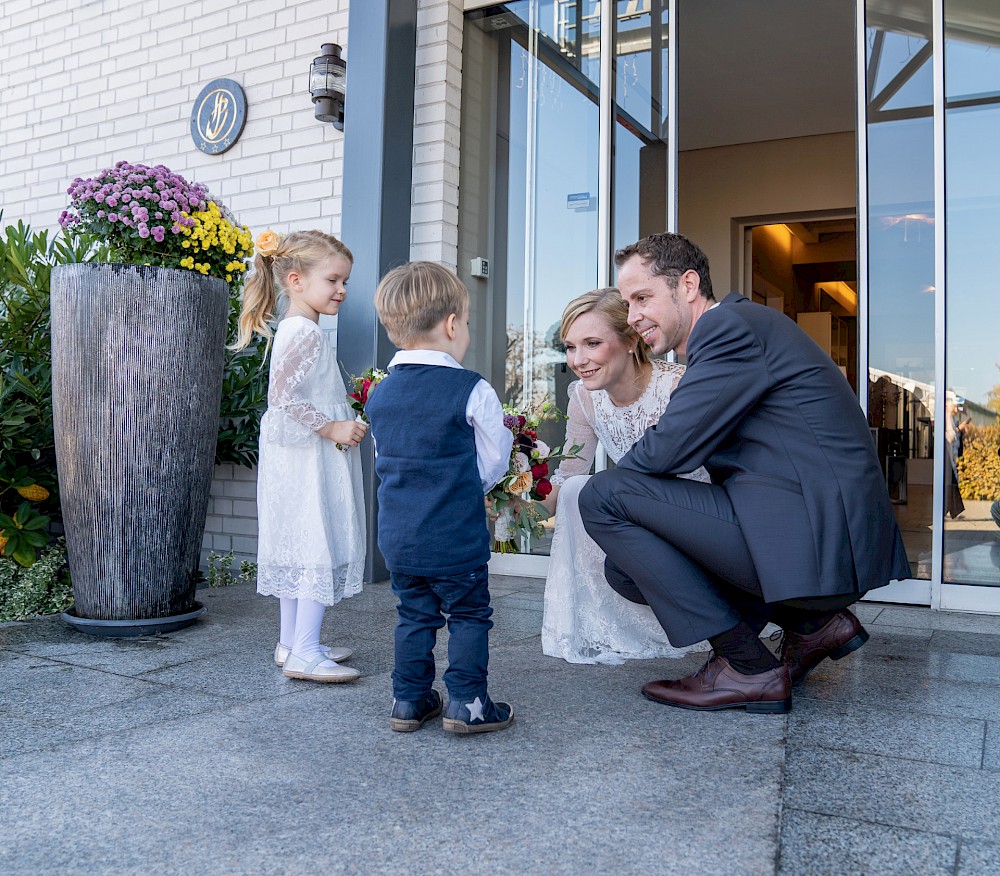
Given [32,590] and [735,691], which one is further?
[32,590]

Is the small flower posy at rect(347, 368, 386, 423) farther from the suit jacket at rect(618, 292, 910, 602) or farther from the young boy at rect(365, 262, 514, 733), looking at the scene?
the suit jacket at rect(618, 292, 910, 602)

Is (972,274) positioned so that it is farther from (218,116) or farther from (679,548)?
(218,116)

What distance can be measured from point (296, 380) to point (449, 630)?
969mm

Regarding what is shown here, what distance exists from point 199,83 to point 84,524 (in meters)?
3.25

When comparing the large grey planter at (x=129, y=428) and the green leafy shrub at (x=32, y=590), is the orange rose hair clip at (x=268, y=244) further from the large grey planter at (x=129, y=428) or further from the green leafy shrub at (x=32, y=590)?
the green leafy shrub at (x=32, y=590)

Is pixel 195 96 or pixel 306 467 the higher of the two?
pixel 195 96

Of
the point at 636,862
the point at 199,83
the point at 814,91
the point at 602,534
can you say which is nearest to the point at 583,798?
the point at 636,862

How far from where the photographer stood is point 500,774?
183cm

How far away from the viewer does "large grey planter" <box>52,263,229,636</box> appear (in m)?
3.07

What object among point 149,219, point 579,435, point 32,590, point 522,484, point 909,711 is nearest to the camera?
point 909,711

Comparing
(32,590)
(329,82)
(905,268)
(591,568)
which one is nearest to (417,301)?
(591,568)

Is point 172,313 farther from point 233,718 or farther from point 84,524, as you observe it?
point 233,718

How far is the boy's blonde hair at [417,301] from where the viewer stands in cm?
216

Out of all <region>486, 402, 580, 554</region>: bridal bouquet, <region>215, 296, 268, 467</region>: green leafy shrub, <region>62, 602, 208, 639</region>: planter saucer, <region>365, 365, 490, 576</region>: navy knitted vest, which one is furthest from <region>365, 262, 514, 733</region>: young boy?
<region>215, 296, 268, 467</region>: green leafy shrub
